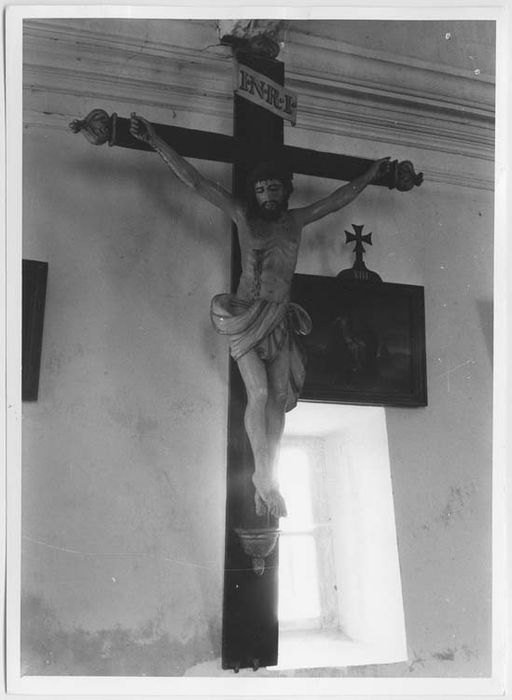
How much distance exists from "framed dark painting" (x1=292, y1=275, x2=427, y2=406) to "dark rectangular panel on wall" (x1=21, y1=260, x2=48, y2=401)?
33 centimetres

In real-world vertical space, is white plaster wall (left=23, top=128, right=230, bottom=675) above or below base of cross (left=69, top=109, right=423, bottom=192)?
below

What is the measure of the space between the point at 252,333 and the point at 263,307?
4 centimetres

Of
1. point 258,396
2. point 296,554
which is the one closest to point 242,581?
point 296,554

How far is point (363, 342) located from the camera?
4.75ft

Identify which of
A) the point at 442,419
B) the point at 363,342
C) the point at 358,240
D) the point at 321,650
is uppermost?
the point at 358,240

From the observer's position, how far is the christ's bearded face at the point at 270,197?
4.43ft

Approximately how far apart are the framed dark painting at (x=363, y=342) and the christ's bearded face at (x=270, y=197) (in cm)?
11

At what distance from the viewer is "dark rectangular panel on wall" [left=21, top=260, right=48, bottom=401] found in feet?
4.36

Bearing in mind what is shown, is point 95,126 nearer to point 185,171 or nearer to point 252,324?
point 185,171

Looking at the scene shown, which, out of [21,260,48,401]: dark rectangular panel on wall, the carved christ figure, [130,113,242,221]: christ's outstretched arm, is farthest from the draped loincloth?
[21,260,48,401]: dark rectangular panel on wall

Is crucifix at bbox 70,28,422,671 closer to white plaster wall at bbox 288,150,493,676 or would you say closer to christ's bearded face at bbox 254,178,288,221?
christ's bearded face at bbox 254,178,288,221

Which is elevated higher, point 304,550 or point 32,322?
point 32,322

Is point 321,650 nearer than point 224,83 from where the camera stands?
Yes
